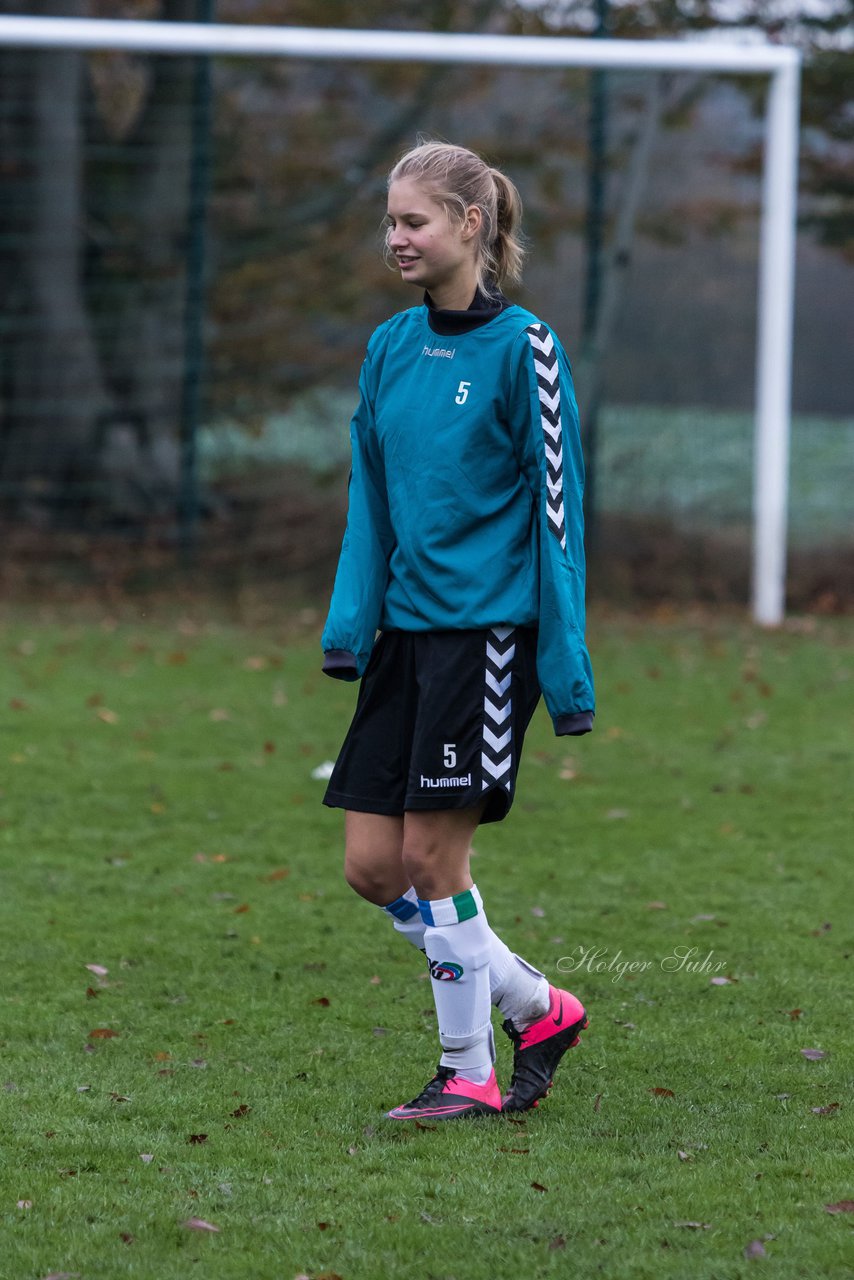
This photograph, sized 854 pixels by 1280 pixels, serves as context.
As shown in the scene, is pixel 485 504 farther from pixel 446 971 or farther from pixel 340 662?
pixel 446 971

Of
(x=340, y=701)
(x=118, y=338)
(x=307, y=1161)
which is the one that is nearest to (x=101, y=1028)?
(x=307, y=1161)

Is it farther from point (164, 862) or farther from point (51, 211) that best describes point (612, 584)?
point (164, 862)

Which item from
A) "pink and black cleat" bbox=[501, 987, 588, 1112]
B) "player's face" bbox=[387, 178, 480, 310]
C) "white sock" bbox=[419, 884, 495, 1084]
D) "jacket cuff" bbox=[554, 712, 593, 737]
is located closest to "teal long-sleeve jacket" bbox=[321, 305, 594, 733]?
"jacket cuff" bbox=[554, 712, 593, 737]

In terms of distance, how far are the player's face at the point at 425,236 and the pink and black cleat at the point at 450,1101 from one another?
171cm

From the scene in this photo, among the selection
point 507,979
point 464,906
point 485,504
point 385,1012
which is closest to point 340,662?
point 485,504

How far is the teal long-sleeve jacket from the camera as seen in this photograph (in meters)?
3.49

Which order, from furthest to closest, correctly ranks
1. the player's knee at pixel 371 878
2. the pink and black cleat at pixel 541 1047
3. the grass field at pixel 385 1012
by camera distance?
the pink and black cleat at pixel 541 1047
the player's knee at pixel 371 878
the grass field at pixel 385 1012

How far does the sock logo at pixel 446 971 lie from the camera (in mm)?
3648

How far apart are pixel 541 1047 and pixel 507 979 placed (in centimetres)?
18

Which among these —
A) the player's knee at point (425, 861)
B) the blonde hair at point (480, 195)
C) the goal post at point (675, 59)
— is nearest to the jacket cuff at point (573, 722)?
the player's knee at point (425, 861)

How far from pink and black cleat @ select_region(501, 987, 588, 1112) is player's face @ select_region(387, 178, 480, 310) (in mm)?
1610

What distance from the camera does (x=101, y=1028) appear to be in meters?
4.30

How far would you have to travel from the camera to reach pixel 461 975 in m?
3.65

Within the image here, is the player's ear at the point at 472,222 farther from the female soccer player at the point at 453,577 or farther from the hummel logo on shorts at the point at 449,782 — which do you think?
the hummel logo on shorts at the point at 449,782
